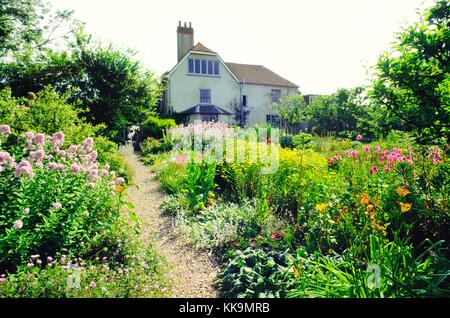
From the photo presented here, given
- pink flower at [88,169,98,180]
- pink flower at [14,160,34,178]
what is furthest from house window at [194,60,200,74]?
pink flower at [14,160,34,178]

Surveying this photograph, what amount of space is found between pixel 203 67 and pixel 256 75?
6.77 m

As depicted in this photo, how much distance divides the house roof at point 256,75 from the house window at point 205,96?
12.3ft

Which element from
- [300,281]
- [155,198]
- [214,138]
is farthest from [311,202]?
[214,138]

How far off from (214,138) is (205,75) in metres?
17.9

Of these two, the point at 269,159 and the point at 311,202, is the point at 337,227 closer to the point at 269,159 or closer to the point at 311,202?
the point at 311,202

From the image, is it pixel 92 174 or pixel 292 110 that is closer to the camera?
pixel 92 174

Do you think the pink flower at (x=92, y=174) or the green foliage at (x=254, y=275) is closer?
the green foliage at (x=254, y=275)

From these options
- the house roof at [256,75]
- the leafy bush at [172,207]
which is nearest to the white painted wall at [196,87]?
the house roof at [256,75]

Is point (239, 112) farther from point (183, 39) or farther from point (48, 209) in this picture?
point (48, 209)

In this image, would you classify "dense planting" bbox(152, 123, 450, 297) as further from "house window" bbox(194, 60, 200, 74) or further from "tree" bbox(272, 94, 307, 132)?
"house window" bbox(194, 60, 200, 74)

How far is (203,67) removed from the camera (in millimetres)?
25969

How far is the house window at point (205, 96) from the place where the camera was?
26453 mm

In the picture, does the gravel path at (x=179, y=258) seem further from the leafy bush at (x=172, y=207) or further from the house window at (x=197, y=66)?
the house window at (x=197, y=66)

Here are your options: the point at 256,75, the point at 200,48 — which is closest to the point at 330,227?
the point at 200,48
